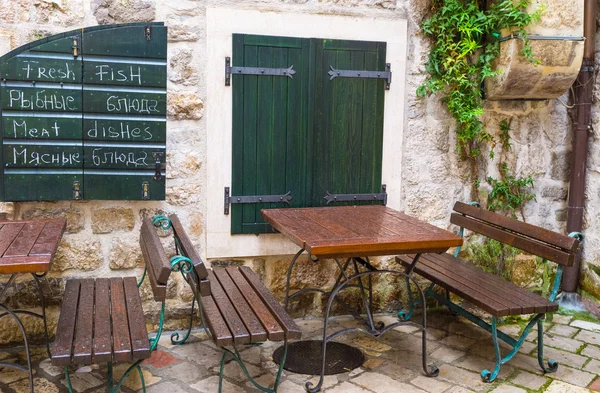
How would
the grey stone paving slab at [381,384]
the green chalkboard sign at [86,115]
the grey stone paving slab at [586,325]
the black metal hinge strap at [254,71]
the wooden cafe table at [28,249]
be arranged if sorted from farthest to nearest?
the grey stone paving slab at [586,325] < the black metal hinge strap at [254,71] < the green chalkboard sign at [86,115] < the grey stone paving slab at [381,384] < the wooden cafe table at [28,249]

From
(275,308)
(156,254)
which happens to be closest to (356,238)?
(275,308)

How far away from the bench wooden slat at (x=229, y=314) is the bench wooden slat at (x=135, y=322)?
0.39 m

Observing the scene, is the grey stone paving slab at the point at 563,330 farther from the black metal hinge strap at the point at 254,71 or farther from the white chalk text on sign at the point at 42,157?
the white chalk text on sign at the point at 42,157

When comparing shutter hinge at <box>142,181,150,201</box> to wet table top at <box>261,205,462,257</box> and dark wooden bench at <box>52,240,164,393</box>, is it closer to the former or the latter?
dark wooden bench at <box>52,240,164,393</box>

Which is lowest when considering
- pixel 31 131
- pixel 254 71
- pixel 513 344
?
pixel 513 344

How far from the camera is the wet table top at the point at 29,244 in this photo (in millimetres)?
2918

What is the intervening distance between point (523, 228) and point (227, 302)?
189 centimetres

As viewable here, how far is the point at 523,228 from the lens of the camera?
412 centimetres

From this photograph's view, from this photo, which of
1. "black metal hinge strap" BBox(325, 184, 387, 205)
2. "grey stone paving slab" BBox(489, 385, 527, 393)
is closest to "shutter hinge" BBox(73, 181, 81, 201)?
"black metal hinge strap" BBox(325, 184, 387, 205)

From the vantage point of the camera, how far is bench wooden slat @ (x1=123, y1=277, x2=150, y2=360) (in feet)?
9.60

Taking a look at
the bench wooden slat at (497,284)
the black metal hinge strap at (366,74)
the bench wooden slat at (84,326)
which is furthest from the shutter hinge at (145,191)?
the bench wooden slat at (497,284)

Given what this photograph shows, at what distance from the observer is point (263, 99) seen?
4.29m

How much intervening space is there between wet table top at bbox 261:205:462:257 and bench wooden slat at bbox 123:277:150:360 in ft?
2.90

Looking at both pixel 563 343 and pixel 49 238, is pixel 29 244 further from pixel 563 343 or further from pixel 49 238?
pixel 563 343
